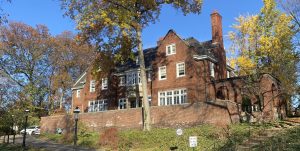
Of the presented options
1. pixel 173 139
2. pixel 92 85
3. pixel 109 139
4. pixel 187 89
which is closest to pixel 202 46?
pixel 187 89

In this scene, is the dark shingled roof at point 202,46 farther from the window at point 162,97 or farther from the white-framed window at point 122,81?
the white-framed window at point 122,81

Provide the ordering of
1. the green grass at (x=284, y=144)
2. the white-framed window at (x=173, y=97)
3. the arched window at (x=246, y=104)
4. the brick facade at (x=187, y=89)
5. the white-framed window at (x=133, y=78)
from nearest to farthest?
the green grass at (x=284, y=144)
the brick facade at (x=187, y=89)
the arched window at (x=246, y=104)
the white-framed window at (x=173, y=97)
the white-framed window at (x=133, y=78)

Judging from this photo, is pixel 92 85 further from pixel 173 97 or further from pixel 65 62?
pixel 173 97

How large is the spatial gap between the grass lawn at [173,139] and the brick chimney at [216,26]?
47.3 ft

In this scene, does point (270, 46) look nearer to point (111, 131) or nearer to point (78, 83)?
point (111, 131)

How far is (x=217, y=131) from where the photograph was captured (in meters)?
26.9

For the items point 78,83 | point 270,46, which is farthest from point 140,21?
point 78,83

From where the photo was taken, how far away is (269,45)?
3944cm

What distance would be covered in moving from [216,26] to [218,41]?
182 centimetres

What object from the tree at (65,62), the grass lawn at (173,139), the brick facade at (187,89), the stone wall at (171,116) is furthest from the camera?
the tree at (65,62)

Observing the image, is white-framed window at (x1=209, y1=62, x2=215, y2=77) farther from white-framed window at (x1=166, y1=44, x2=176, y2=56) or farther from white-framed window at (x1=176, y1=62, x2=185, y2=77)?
white-framed window at (x1=166, y1=44, x2=176, y2=56)

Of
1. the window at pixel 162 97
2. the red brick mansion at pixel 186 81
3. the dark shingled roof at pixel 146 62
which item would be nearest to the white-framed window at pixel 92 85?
the red brick mansion at pixel 186 81

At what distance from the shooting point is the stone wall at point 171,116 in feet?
101

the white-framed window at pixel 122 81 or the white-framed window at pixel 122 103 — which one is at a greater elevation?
the white-framed window at pixel 122 81
